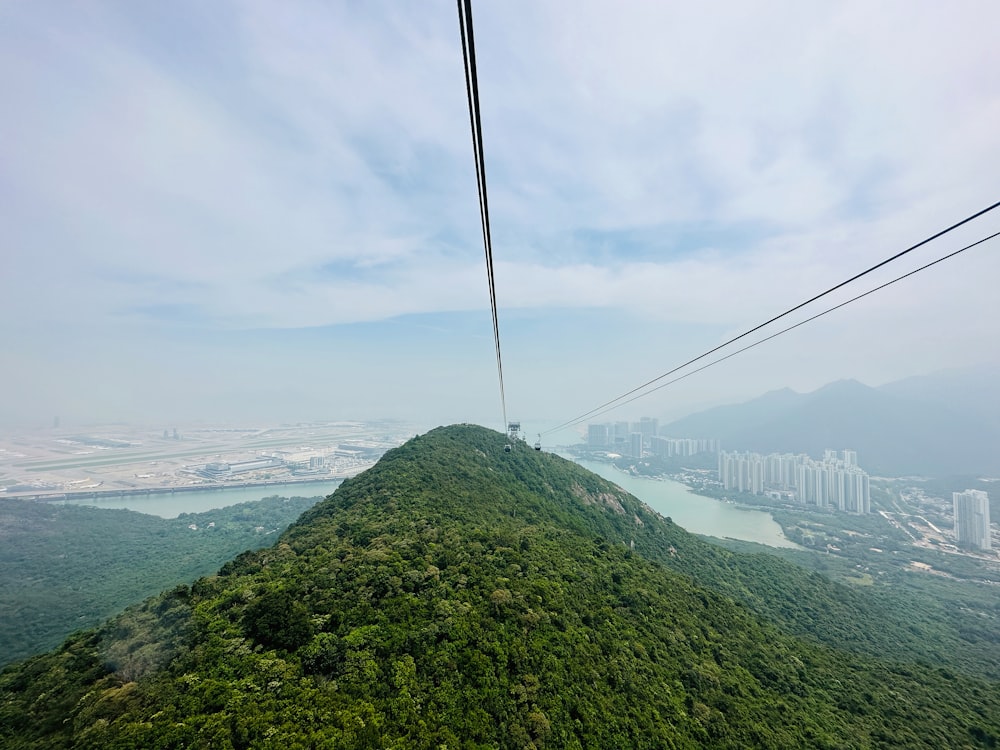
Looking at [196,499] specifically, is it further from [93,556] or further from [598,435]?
[598,435]

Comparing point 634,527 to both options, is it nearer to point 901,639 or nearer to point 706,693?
point 901,639

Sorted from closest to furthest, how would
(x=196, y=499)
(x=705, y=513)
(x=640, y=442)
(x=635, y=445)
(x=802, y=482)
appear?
1. (x=196, y=499)
2. (x=705, y=513)
3. (x=802, y=482)
4. (x=635, y=445)
5. (x=640, y=442)

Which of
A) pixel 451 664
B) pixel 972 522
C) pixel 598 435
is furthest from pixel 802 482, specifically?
pixel 451 664

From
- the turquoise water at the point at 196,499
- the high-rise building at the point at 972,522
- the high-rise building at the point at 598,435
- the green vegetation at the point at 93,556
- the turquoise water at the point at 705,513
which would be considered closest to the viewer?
the green vegetation at the point at 93,556

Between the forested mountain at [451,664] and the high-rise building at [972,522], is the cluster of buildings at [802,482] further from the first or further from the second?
the forested mountain at [451,664]

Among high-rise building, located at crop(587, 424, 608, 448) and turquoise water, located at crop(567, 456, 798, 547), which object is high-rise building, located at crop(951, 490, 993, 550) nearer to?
turquoise water, located at crop(567, 456, 798, 547)

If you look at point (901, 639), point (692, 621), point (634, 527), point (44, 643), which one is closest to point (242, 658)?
point (692, 621)

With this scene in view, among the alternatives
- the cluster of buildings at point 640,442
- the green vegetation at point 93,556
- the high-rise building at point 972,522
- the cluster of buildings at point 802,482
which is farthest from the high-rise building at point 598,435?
the green vegetation at point 93,556
